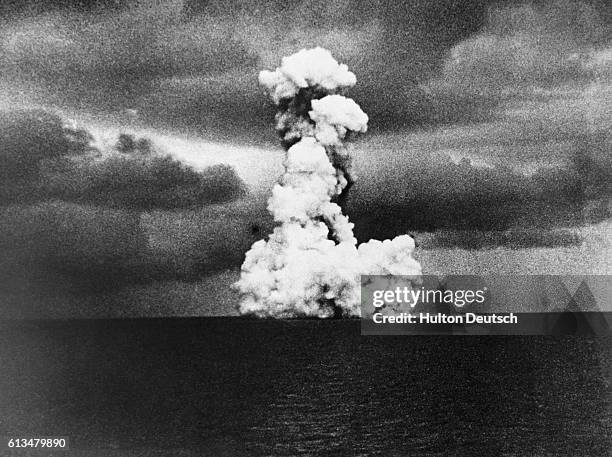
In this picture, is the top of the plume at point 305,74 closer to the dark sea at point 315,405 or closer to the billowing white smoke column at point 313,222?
the billowing white smoke column at point 313,222

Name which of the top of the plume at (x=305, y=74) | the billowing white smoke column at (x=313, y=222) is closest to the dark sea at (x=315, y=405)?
the billowing white smoke column at (x=313, y=222)

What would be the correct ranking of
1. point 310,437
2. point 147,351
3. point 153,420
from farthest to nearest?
point 147,351 → point 153,420 → point 310,437

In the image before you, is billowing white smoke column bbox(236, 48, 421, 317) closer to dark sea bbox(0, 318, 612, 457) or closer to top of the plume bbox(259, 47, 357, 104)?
top of the plume bbox(259, 47, 357, 104)

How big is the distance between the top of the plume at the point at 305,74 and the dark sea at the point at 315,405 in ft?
15.9

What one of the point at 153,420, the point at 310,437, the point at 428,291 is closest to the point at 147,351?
the point at 153,420

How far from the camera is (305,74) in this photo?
9.79m

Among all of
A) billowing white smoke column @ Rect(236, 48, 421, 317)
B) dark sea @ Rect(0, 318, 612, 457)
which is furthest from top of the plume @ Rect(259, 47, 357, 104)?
dark sea @ Rect(0, 318, 612, 457)

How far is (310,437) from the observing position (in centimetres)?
931

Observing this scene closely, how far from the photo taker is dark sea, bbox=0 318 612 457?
9.05 meters

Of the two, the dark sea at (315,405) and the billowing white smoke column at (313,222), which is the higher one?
the billowing white smoke column at (313,222)

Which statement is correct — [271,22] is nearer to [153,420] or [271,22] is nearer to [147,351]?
[153,420]

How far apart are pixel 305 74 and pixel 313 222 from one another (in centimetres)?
299

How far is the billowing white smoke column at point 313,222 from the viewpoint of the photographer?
946 cm

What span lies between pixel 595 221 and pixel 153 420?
6905mm
